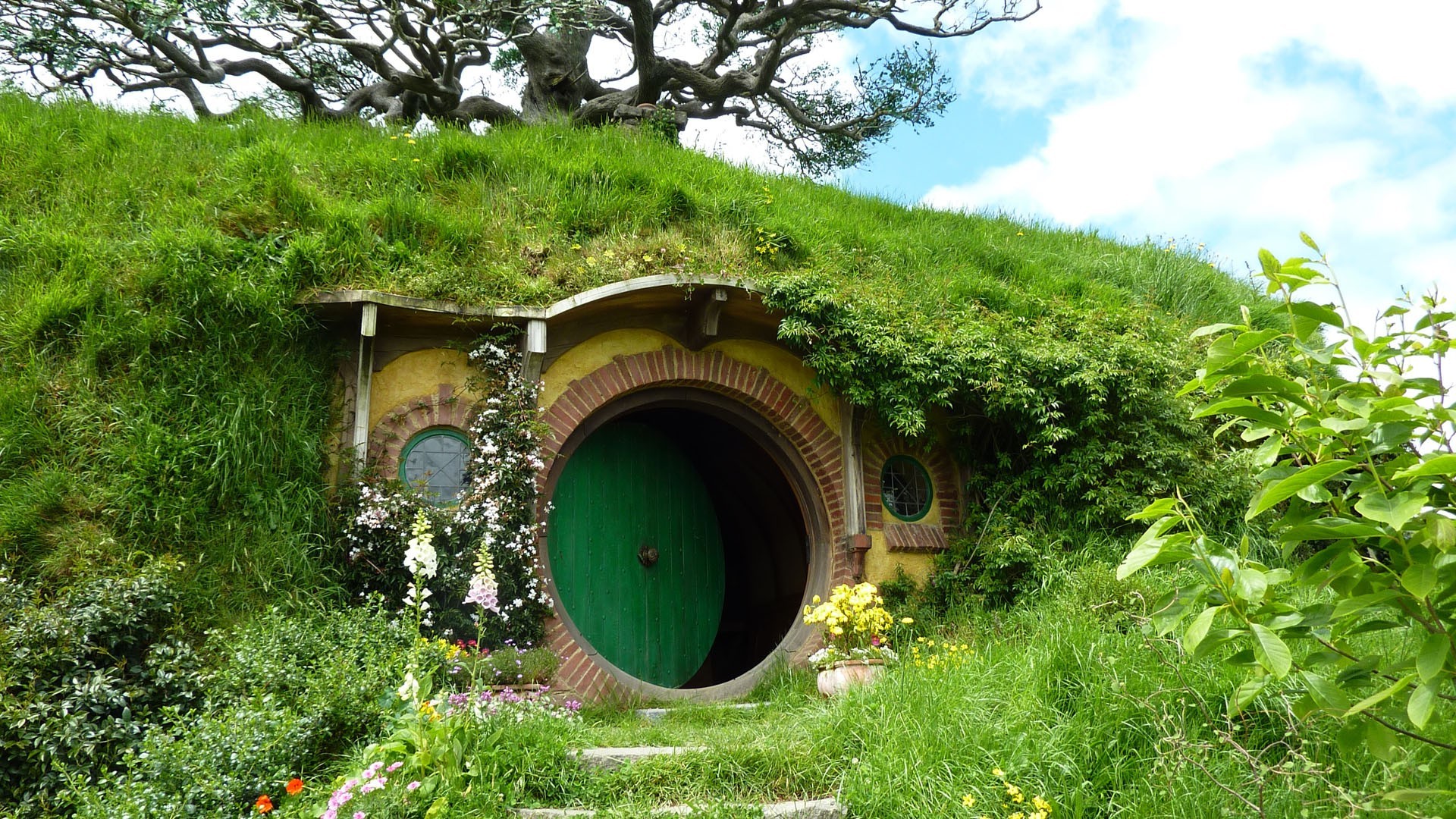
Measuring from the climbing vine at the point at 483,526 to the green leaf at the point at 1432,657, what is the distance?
14.9 ft

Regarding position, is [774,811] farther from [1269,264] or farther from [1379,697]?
[1269,264]

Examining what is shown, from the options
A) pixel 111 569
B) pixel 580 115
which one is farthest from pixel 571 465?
pixel 580 115

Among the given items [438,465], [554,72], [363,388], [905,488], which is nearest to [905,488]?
[905,488]

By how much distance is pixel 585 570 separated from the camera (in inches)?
273

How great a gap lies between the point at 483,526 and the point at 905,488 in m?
3.38

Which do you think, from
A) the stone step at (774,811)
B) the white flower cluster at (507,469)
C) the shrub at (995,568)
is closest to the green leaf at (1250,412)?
the stone step at (774,811)

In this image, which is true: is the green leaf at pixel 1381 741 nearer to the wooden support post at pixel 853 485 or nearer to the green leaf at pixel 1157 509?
the green leaf at pixel 1157 509

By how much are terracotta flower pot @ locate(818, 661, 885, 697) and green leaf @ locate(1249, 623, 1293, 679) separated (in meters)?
3.57

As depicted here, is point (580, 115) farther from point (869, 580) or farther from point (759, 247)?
point (869, 580)

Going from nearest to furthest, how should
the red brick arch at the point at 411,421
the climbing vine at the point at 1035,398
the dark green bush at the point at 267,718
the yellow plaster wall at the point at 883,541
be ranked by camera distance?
the dark green bush at the point at 267,718 → the red brick arch at the point at 411,421 → the climbing vine at the point at 1035,398 → the yellow plaster wall at the point at 883,541

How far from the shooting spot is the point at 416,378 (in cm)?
629

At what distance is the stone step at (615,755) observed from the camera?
4.11 m

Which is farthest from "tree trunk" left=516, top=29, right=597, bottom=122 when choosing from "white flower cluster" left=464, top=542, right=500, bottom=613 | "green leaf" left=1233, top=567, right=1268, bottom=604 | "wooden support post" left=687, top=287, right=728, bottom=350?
"green leaf" left=1233, top=567, right=1268, bottom=604

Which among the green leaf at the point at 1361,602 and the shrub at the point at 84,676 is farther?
the shrub at the point at 84,676
